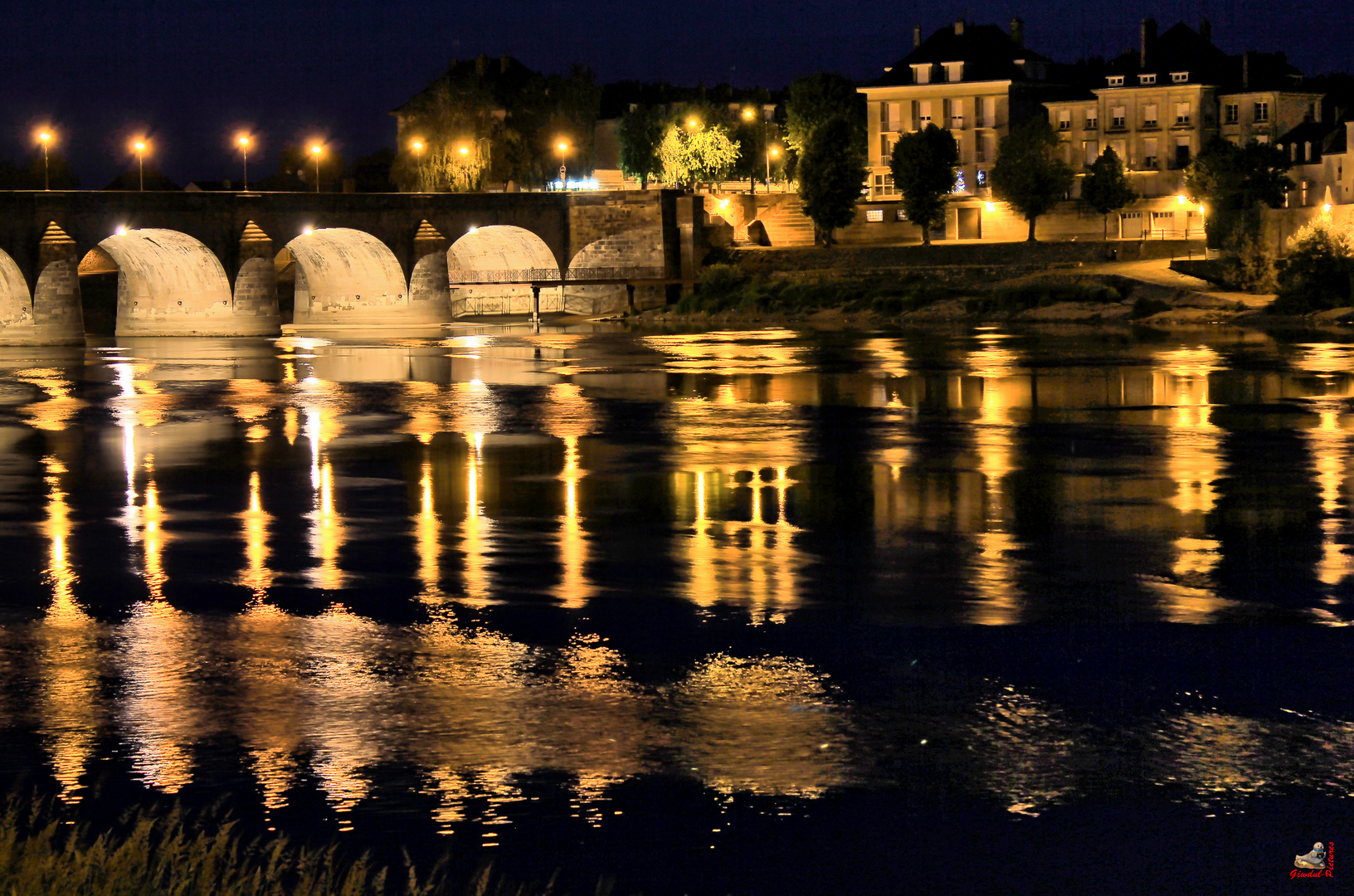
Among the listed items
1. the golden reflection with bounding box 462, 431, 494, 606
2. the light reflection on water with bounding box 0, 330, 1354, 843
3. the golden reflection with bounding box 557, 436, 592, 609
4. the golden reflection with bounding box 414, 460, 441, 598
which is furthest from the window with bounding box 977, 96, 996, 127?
the golden reflection with bounding box 414, 460, 441, 598

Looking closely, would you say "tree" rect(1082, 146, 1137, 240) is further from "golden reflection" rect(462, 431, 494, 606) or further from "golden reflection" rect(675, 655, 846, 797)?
"golden reflection" rect(675, 655, 846, 797)

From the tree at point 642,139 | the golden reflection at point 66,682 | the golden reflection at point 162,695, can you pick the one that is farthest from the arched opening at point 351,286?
the golden reflection at point 162,695

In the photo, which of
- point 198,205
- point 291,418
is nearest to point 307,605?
point 291,418

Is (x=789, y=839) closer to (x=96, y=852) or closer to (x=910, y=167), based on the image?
(x=96, y=852)

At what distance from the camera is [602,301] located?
309 ft

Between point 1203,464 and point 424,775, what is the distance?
1712 centimetres

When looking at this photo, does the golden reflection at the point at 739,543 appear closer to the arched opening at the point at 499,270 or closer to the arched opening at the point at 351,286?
the arched opening at the point at 351,286

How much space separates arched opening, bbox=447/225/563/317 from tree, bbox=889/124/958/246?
18662 millimetres

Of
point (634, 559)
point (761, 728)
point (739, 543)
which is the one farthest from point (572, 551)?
point (761, 728)

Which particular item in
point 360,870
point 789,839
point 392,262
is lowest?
point 789,839

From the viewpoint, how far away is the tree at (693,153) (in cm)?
10675
